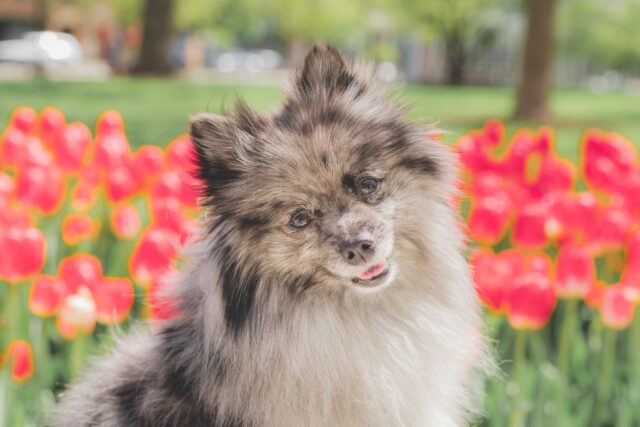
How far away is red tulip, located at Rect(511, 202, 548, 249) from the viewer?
447cm

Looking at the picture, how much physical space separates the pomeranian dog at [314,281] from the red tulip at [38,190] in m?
1.61

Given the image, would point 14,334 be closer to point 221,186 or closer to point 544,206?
point 221,186

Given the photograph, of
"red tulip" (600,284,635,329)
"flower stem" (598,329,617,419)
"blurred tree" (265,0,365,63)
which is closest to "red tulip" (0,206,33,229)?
"red tulip" (600,284,635,329)

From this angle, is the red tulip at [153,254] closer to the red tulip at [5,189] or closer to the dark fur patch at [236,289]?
the red tulip at [5,189]

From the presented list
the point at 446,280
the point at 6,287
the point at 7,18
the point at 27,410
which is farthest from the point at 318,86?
the point at 7,18

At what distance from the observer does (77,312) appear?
12.6 ft

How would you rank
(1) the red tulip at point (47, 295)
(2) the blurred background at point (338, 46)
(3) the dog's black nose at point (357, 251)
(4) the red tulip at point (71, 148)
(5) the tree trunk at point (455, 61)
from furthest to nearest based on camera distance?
(5) the tree trunk at point (455, 61) < (2) the blurred background at point (338, 46) < (4) the red tulip at point (71, 148) < (1) the red tulip at point (47, 295) < (3) the dog's black nose at point (357, 251)

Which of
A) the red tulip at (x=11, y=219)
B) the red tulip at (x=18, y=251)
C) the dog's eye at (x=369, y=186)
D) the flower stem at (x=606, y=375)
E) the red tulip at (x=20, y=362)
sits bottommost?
the flower stem at (x=606, y=375)

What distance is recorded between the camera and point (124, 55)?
61750mm

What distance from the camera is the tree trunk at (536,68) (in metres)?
16.8

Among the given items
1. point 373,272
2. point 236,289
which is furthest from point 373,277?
point 236,289

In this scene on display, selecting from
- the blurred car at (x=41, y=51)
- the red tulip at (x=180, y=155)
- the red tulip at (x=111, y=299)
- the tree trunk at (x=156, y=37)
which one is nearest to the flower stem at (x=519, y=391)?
the red tulip at (x=111, y=299)

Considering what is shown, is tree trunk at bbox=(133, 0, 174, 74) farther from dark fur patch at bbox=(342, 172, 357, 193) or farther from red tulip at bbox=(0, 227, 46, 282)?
dark fur patch at bbox=(342, 172, 357, 193)

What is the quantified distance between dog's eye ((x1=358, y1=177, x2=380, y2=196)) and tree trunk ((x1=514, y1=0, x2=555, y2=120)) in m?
14.6
